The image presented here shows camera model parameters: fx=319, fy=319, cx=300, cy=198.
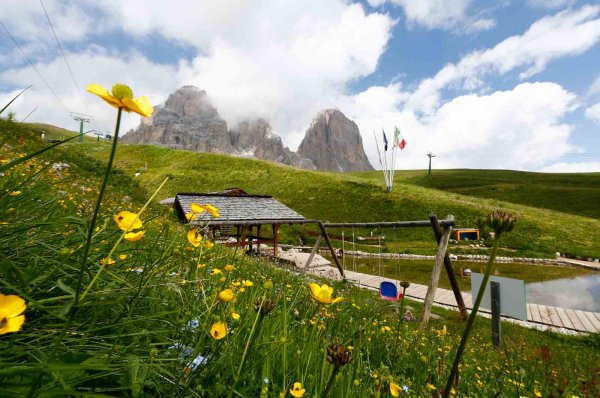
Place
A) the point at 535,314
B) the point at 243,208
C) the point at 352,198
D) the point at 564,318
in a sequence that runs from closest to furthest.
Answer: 1. the point at 564,318
2. the point at 535,314
3. the point at 243,208
4. the point at 352,198

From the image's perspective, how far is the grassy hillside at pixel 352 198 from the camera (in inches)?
983

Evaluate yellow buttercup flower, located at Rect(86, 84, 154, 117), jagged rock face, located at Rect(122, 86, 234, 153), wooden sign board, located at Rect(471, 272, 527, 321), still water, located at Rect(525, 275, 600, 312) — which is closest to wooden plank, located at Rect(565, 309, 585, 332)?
still water, located at Rect(525, 275, 600, 312)

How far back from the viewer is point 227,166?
150 ft

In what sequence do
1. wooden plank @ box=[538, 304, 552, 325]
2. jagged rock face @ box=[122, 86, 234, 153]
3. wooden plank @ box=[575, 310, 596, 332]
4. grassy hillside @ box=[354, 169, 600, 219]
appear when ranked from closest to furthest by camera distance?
wooden plank @ box=[575, 310, 596, 332] < wooden plank @ box=[538, 304, 552, 325] < grassy hillside @ box=[354, 169, 600, 219] < jagged rock face @ box=[122, 86, 234, 153]

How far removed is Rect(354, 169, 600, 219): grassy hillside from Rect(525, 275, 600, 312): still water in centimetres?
2700

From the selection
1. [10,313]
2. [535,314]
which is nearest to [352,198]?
[535,314]

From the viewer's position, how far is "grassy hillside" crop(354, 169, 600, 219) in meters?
52.4

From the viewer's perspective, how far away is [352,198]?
3306 centimetres

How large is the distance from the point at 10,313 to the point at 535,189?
76210 millimetres

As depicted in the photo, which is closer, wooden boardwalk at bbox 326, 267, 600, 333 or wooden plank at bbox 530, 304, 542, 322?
wooden boardwalk at bbox 326, 267, 600, 333

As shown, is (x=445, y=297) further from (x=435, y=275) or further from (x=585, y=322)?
(x=435, y=275)

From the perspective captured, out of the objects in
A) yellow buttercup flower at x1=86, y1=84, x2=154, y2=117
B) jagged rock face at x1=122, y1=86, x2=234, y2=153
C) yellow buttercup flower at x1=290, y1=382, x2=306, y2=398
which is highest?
jagged rock face at x1=122, y1=86, x2=234, y2=153

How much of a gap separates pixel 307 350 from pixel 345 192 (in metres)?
33.2

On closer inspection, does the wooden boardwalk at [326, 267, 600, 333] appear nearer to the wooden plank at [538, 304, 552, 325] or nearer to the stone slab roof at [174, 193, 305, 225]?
the wooden plank at [538, 304, 552, 325]
